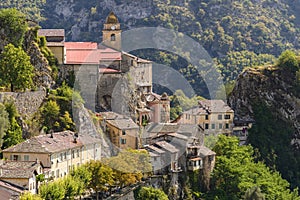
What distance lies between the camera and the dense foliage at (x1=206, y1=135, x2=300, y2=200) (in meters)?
96.2

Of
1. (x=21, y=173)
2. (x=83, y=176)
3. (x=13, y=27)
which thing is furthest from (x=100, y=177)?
(x=13, y=27)

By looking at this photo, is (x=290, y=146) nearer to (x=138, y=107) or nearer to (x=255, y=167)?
(x=255, y=167)

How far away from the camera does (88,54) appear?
9888 cm

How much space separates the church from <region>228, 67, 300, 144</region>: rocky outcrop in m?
15.5

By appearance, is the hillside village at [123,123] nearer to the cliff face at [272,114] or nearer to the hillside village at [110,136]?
the hillside village at [110,136]

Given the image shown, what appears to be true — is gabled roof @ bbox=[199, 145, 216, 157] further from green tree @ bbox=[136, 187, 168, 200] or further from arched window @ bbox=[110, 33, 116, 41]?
arched window @ bbox=[110, 33, 116, 41]

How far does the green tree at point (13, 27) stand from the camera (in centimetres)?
9219

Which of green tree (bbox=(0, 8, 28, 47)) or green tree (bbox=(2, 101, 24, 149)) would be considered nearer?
green tree (bbox=(2, 101, 24, 149))

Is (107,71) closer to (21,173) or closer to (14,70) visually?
(14,70)

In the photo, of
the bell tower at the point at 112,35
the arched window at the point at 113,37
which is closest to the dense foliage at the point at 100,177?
the bell tower at the point at 112,35

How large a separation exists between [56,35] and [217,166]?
2337 cm

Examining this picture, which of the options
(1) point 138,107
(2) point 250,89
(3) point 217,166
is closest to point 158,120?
(1) point 138,107

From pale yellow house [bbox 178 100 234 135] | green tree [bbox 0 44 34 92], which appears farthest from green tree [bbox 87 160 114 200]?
pale yellow house [bbox 178 100 234 135]

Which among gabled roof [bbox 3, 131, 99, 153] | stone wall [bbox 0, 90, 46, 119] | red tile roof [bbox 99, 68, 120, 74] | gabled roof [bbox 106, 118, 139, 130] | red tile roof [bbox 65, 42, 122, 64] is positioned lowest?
gabled roof [bbox 3, 131, 99, 153]
